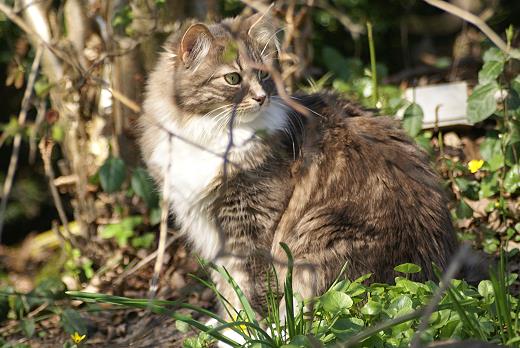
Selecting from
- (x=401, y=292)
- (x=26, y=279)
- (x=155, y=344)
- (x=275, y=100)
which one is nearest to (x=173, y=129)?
(x=275, y=100)

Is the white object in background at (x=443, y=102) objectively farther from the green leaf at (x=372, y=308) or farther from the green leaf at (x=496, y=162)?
the green leaf at (x=372, y=308)

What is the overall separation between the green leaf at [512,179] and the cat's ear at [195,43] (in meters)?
1.81

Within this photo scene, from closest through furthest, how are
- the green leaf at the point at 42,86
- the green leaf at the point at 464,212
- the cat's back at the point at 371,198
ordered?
the cat's back at the point at 371,198
the green leaf at the point at 464,212
the green leaf at the point at 42,86

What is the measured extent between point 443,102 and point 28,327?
2807 millimetres

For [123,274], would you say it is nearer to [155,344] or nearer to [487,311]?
[155,344]

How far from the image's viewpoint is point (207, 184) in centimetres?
326

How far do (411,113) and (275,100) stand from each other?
983 mm

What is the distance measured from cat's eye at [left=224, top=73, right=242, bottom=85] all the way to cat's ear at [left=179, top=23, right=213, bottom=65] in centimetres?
16

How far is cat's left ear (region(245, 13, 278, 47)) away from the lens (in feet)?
11.2

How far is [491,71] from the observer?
12.4ft

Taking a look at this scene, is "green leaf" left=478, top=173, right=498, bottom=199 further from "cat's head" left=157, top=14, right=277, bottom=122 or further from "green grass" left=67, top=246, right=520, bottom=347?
"cat's head" left=157, top=14, right=277, bottom=122

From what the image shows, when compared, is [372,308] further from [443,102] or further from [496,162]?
[443,102]

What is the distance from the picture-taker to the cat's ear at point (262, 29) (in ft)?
11.2

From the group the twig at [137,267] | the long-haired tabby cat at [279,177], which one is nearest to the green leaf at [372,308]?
the long-haired tabby cat at [279,177]
